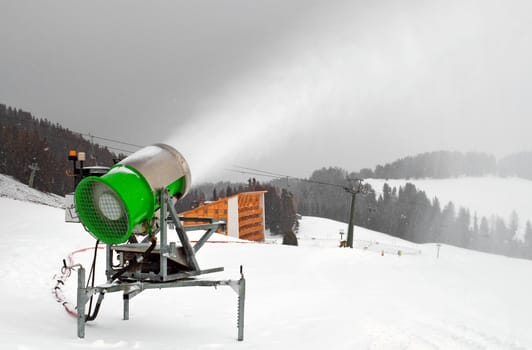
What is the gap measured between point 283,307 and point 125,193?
5.30m

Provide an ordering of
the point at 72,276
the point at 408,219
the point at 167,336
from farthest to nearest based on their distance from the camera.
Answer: the point at 408,219 → the point at 72,276 → the point at 167,336

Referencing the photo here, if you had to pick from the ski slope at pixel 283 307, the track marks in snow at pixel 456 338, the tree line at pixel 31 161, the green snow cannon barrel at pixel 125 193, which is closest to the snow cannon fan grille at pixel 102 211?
the green snow cannon barrel at pixel 125 193

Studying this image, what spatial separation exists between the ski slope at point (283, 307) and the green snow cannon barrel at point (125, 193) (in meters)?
1.52

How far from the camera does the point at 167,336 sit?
6.58 m

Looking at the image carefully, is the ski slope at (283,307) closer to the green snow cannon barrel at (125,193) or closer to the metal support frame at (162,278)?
the metal support frame at (162,278)

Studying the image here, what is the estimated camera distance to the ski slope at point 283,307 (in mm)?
6480

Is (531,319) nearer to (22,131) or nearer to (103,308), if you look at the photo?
(103,308)

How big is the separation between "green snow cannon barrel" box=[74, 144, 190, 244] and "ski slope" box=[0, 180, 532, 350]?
1.52m

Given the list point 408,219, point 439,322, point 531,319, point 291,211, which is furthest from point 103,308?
point 408,219

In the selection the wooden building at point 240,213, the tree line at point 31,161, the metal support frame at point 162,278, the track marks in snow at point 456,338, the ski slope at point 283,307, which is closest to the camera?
the metal support frame at point 162,278

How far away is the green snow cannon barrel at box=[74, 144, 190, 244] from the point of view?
229 inches

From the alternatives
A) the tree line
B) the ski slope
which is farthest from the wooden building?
the tree line

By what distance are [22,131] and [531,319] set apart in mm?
97158

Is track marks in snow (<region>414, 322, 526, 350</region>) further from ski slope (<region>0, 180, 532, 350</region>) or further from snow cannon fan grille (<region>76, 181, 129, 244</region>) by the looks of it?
snow cannon fan grille (<region>76, 181, 129, 244</region>)
